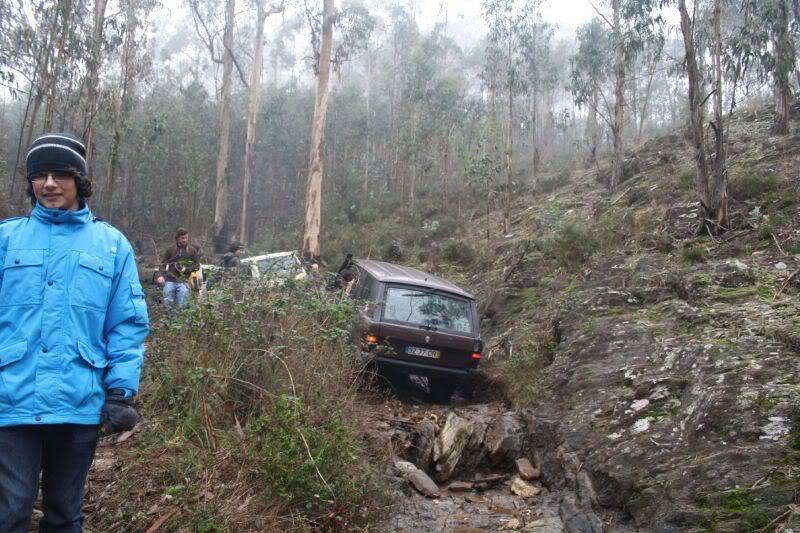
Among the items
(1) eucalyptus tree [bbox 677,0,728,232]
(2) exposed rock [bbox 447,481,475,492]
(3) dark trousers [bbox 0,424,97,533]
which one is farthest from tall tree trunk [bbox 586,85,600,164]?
(3) dark trousers [bbox 0,424,97,533]

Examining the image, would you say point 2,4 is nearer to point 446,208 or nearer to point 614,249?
point 614,249

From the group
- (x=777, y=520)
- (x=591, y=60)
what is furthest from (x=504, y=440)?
(x=591, y=60)

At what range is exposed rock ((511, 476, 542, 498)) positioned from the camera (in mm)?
4848

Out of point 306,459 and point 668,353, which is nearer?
point 306,459

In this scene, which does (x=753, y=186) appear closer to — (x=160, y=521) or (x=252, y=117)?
(x=160, y=521)

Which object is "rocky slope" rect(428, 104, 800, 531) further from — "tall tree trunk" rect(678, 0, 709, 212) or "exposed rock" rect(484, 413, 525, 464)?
"tall tree trunk" rect(678, 0, 709, 212)

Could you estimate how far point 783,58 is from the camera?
11.4 metres

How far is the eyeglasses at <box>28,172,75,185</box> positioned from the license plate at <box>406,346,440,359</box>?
466 centimetres

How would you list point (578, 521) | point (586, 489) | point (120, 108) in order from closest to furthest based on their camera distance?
point (578, 521) → point (586, 489) → point (120, 108)

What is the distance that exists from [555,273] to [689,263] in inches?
110

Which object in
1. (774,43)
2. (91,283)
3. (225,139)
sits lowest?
(91,283)

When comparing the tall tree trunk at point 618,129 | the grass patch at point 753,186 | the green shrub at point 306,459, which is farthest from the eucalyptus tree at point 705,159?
the tall tree trunk at point 618,129

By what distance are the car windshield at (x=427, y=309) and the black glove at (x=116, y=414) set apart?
4.47m

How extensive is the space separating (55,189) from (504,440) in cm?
432
